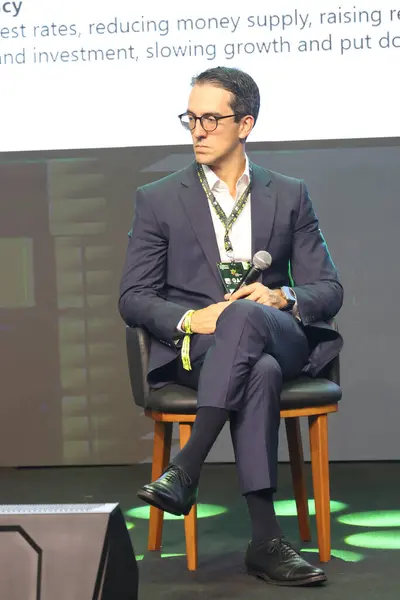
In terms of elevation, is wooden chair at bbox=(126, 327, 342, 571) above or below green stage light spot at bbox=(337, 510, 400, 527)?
above

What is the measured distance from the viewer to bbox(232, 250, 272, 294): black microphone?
106 inches

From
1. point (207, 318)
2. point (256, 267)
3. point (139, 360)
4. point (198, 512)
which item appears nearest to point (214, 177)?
point (256, 267)

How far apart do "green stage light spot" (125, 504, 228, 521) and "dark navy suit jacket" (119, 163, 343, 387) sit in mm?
648

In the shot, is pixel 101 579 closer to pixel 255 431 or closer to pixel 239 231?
pixel 255 431

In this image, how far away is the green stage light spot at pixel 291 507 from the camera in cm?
324

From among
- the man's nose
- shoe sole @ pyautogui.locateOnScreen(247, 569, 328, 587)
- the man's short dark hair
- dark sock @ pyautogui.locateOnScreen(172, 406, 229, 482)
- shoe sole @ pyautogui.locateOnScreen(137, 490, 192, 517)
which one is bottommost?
shoe sole @ pyautogui.locateOnScreen(247, 569, 328, 587)

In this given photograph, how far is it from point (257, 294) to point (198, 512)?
0.96 meters

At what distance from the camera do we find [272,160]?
412 cm

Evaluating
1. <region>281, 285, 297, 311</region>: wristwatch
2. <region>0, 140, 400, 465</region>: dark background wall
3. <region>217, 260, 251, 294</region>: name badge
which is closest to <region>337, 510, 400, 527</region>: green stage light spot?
<region>281, 285, 297, 311</region>: wristwatch

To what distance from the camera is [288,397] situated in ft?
8.57

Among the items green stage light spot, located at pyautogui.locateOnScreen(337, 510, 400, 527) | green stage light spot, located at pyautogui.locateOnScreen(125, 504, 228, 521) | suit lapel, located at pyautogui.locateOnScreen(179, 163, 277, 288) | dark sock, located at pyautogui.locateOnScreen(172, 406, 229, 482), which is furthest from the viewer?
green stage light spot, located at pyautogui.locateOnScreen(125, 504, 228, 521)

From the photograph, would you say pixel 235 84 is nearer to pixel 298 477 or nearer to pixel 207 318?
pixel 207 318

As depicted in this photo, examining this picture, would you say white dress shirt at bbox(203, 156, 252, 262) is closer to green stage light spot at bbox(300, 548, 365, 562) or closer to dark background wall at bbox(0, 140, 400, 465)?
green stage light spot at bbox(300, 548, 365, 562)

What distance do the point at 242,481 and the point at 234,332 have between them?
37 centimetres
